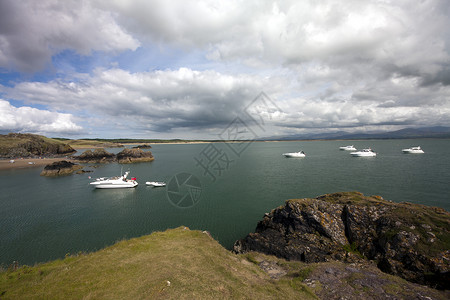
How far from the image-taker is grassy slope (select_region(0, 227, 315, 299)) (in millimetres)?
8930

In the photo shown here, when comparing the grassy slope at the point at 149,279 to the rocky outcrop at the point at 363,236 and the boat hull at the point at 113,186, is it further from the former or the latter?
the boat hull at the point at 113,186

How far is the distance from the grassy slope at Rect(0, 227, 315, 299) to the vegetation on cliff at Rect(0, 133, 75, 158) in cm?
15098

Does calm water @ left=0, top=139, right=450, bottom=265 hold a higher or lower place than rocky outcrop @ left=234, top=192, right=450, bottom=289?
lower

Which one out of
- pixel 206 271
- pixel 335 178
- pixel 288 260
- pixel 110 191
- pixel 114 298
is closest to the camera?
pixel 114 298

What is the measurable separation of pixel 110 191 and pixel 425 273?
5394 centimetres

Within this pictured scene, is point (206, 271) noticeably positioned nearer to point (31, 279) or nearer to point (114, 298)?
point (114, 298)

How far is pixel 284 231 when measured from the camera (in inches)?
815

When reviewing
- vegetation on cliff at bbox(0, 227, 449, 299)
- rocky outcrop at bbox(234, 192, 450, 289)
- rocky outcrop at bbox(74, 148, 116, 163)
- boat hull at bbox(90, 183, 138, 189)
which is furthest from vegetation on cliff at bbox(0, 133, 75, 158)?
rocky outcrop at bbox(234, 192, 450, 289)

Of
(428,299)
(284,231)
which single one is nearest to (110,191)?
(284,231)

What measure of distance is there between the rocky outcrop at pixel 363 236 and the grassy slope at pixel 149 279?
6574 mm

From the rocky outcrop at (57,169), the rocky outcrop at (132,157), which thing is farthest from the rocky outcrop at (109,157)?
the rocky outcrop at (57,169)

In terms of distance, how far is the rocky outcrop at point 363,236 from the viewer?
1321 cm

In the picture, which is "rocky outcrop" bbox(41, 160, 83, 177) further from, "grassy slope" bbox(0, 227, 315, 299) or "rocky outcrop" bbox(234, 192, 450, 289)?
"rocky outcrop" bbox(234, 192, 450, 289)

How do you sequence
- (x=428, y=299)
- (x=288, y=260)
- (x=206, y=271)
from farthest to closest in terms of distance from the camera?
(x=288, y=260) < (x=206, y=271) < (x=428, y=299)
